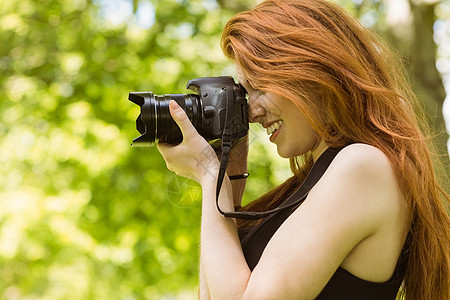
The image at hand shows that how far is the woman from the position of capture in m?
1.16

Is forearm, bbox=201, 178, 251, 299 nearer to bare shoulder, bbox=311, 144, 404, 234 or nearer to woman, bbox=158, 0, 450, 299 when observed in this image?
woman, bbox=158, 0, 450, 299

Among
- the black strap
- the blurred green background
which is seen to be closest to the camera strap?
the black strap

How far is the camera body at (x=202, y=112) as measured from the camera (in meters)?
1.45

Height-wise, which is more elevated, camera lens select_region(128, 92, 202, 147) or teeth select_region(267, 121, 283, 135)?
teeth select_region(267, 121, 283, 135)

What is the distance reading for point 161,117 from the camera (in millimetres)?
1449

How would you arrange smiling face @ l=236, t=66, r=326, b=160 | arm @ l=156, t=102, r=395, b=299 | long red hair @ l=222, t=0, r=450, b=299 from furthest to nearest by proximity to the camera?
smiling face @ l=236, t=66, r=326, b=160
long red hair @ l=222, t=0, r=450, b=299
arm @ l=156, t=102, r=395, b=299

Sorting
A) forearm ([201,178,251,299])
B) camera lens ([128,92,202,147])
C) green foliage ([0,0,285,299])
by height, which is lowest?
green foliage ([0,0,285,299])

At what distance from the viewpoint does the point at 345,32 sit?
4.40 feet

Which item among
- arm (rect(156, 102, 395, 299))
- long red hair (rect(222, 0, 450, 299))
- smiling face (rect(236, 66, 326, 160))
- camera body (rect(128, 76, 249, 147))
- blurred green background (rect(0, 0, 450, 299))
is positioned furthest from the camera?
blurred green background (rect(0, 0, 450, 299))

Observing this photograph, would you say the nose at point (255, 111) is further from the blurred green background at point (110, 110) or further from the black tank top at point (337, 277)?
the blurred green background at point (110, 110)

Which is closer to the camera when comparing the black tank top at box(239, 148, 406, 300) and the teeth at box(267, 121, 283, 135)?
the black tank top at box(239, 148, 406, 300)

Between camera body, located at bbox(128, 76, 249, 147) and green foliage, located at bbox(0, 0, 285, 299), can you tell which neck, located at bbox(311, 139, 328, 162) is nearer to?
camera body, located at bbox(128, 76, 249, 147)

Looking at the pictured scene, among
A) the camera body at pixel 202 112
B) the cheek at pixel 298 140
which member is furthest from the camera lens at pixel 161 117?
the cheek at pixel 298 140

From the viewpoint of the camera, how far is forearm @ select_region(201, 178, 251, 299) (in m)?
1.20
